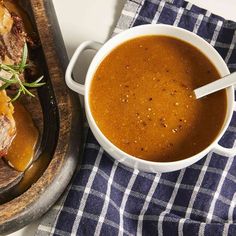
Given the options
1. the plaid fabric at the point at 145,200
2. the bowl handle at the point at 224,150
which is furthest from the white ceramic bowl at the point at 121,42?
the plaid fabric at the point at 145,200

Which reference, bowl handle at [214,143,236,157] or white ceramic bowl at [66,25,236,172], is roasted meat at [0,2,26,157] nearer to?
white ceramic bowl at [66,25,236,172]

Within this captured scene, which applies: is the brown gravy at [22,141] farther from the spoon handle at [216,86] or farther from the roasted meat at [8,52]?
the spoon handle at [216,86]

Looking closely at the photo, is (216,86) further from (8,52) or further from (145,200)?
(8,52)

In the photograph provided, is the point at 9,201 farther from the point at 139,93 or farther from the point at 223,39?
the point at 223,39

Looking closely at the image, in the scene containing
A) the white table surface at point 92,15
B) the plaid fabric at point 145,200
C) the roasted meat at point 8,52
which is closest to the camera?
the roasted meat at point 8,52

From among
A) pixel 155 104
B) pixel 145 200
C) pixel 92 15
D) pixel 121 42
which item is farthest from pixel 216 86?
pixel 92 15

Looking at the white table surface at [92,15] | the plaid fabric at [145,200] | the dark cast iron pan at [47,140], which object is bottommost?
the plaid fabric at [145,200]

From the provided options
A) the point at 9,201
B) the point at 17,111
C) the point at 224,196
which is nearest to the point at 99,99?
the point at 17,111
